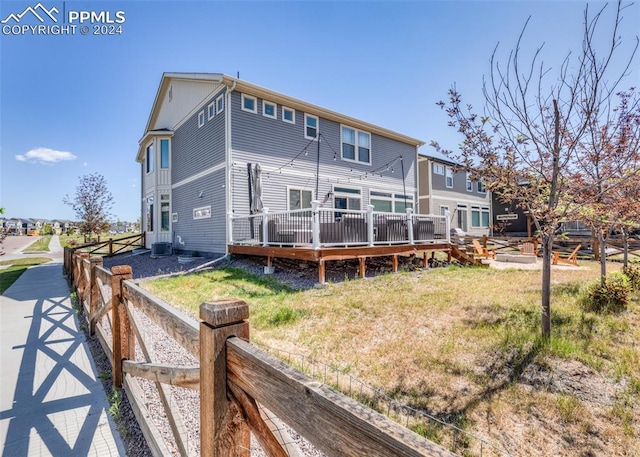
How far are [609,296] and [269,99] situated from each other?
11.2 m

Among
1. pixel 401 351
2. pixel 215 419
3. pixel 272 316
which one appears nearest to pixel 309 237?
pixel 272 316

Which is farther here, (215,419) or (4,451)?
(4,451)

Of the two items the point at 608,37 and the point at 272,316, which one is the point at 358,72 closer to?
the point at 608,37

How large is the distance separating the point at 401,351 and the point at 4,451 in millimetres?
3826

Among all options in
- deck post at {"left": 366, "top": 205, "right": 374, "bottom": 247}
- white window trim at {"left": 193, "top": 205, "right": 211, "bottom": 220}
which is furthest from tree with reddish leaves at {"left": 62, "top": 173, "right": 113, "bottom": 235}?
deck post at {"left": 366, "top": 205, "right": 374, "bottom": 247}

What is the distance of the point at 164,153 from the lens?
15.0 m

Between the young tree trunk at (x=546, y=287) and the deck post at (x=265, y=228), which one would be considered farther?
the deck post at (x=265, y=228)

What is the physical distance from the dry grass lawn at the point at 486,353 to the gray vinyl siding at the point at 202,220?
468 cm

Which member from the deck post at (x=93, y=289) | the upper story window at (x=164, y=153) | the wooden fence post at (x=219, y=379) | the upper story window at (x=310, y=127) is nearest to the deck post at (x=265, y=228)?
the deck post at (x=93, y=289)

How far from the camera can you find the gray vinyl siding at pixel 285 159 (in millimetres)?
11094

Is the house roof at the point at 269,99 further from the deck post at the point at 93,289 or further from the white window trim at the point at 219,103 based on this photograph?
the deck post at the point at 93,289

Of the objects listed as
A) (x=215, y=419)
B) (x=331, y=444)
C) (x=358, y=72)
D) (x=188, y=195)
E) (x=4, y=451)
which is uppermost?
(x=358, y=72)

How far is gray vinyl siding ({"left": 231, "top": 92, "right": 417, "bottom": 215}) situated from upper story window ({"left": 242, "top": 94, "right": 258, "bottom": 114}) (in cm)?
13

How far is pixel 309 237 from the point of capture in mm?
8016
